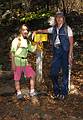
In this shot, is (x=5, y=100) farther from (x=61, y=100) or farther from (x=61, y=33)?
(x=61, y=33)

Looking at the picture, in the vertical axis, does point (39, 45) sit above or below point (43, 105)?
above

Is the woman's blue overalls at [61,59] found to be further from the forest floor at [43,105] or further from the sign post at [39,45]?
the sign post at [39,45]

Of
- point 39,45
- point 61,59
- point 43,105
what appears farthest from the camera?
point 39,45

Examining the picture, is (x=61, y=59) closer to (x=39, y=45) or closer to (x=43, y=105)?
(x=39, y=45)

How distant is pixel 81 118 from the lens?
22.9 ft

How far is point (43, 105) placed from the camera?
24.8ft

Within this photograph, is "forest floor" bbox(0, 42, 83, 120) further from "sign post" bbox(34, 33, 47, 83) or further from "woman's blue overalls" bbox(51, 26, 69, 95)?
"sign post" bbox(34, 33, 47, 83)

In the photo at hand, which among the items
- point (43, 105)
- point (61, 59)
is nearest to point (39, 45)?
point (61, 59)

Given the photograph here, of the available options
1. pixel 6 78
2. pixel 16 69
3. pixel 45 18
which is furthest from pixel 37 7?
pixel 16 69

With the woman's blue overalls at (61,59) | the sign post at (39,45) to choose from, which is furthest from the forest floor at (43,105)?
the sign post at (39,45)

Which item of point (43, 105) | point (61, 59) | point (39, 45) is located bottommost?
point (43, 105)

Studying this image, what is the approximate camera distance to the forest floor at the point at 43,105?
7023 millimetres

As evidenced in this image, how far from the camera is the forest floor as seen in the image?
7.02 m

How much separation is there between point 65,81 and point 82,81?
1.47 meters
